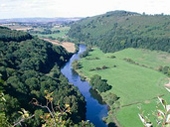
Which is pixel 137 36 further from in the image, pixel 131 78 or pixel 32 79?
pixel 32 79

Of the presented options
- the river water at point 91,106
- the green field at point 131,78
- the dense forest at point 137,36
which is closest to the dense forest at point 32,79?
the river water at point 91,106

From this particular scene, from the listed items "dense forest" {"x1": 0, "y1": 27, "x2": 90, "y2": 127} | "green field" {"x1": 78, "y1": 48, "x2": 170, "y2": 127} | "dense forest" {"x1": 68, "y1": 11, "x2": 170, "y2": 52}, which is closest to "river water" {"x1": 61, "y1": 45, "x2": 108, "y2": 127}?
"green field" {"x1": 78, "y1": 48, "x2": 170, "y2": 127}

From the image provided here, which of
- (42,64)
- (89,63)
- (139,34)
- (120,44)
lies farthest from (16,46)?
(139,34)

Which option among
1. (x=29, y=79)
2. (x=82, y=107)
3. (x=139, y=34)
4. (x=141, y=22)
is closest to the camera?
(x=82, y=107)

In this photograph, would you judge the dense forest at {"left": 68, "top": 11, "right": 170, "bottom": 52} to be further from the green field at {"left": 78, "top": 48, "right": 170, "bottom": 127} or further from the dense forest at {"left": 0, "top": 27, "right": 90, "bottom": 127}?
the dense forest at {"left": 0, "top": 27, "right": 90, "bottom": 127}

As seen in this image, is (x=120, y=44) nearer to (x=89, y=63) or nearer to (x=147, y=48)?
(x=147, y=48)

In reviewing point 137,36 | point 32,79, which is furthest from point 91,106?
point 137,36
